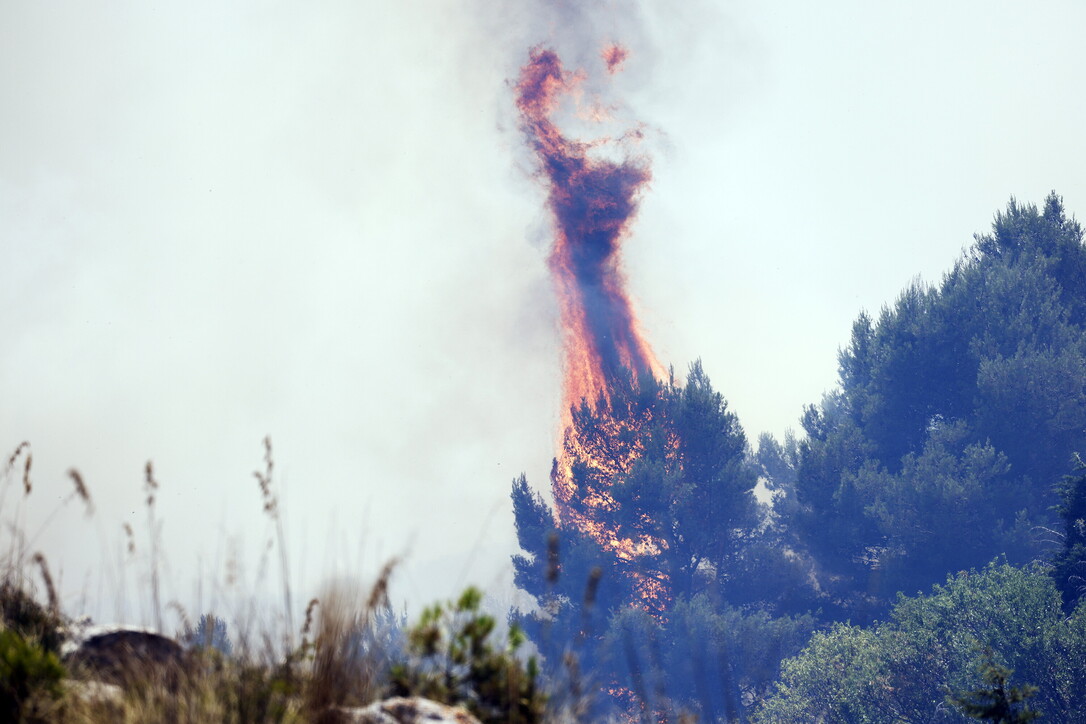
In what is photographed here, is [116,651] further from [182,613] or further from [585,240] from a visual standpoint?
[585,240]

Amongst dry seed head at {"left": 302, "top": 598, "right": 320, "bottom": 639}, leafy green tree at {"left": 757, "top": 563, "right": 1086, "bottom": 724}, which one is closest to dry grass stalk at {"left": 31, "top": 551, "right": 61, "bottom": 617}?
dry seed head at {"left": 302, "top": 598, "right": 320, "bottom": 639}

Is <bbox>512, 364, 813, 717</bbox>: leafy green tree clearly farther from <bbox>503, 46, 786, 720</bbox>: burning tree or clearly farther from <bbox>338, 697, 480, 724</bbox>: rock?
<bbox>338, 697, 480, 724</bbox>: rock

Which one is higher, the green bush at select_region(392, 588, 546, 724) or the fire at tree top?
the fire at tree top

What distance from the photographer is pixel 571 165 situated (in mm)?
53688

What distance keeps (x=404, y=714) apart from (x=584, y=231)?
171 feet

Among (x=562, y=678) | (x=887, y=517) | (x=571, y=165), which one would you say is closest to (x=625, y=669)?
(x=887, y=517)

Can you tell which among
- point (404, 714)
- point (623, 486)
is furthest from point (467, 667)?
point (623, 486)

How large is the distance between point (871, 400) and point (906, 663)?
17446mm

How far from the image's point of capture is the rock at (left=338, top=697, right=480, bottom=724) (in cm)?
313

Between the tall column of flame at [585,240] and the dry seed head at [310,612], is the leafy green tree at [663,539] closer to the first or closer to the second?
the tall column of flame at [585,240]

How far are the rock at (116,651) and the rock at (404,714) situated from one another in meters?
1.14

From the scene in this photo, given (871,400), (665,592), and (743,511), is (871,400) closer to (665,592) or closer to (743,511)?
(743,511)

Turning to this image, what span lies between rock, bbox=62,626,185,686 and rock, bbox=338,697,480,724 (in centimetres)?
114

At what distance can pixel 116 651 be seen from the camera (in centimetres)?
405
